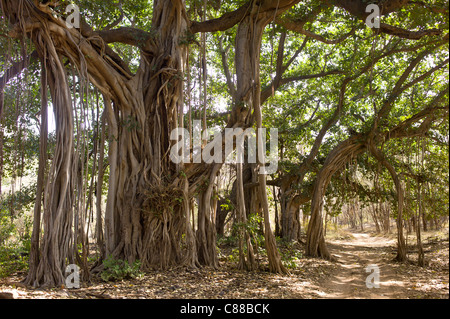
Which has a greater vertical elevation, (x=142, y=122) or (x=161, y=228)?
(x=142, y=122)

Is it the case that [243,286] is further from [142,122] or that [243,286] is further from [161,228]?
[142,122]

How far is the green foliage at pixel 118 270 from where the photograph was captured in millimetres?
3922

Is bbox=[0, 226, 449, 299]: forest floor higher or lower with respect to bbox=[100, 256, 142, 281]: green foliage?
lower

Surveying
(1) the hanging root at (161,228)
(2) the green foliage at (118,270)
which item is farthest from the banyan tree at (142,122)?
(2) the green foliage at (118,270)

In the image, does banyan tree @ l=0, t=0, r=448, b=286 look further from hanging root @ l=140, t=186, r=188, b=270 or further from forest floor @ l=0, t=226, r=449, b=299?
forest floor @ l=0, t=226, r=449, b=299

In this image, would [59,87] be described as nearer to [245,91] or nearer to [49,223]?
[49,223]

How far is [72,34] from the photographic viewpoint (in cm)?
406

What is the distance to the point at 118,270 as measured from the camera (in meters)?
3.94

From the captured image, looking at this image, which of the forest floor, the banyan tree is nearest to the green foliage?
the forest floor

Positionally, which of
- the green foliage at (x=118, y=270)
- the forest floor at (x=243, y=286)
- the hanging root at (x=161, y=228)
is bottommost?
the forest floor at (x=243, y=286)

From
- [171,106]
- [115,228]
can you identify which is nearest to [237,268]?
[115,228]

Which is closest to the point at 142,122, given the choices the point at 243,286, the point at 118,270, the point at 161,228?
the point at 161,228

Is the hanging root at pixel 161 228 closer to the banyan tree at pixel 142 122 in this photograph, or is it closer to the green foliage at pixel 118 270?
the banyan tree at pixel 142 122

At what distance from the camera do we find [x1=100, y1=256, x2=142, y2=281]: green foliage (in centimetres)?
392
